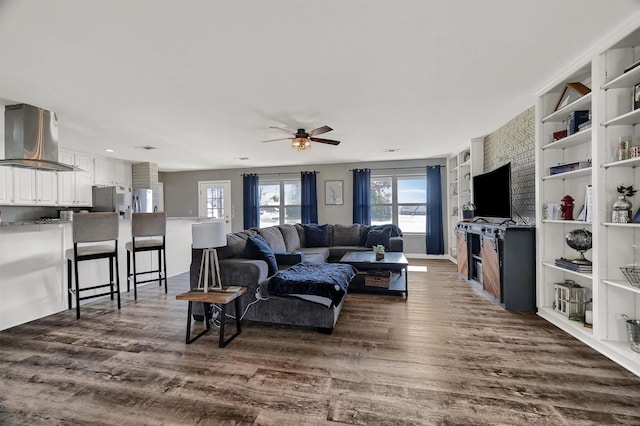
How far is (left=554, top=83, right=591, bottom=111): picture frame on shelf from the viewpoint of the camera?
8.70 feet

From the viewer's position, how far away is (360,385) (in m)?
1.91

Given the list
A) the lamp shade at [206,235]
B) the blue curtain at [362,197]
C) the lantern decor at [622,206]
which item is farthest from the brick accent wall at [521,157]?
the lamp shade at [206,235]

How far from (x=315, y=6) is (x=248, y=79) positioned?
1169 millimetres

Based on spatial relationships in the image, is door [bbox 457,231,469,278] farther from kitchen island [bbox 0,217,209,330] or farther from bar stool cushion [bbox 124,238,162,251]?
kitchen island [bbox 0,217,209,330]

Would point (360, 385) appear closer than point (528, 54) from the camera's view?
Yes

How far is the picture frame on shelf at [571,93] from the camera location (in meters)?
2.65

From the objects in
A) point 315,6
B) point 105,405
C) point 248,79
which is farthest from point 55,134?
point 315,6

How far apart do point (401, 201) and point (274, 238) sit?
4.04 meters

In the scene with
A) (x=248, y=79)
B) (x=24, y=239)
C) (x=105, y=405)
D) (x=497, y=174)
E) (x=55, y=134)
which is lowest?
(x=105, y=405)

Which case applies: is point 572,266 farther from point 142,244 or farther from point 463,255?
point 142,244

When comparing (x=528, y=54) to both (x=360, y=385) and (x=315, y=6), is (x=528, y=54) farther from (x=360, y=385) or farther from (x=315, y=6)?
(x=360, y=385)

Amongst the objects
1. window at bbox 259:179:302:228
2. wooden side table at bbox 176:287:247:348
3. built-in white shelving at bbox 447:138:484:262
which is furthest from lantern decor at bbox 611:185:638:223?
window at bbox 259:179:302:228

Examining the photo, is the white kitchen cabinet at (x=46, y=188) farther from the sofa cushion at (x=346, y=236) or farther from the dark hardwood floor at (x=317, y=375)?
the sofa cushion at (x=346, y=236)

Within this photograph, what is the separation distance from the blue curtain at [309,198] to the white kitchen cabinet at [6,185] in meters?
5.48
